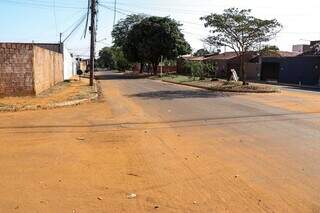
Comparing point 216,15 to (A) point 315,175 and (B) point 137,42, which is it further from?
(B) point 137,42

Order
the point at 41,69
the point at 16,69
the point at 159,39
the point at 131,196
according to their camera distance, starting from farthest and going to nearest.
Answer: the point at 159,39 < the point at 41,69 < the point at 16,69 < the point at 131,196

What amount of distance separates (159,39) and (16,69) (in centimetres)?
4199

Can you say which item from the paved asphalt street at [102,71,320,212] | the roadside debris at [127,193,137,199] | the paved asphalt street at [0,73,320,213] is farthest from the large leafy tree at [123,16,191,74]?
the roadside debris at [127,193,137,199]

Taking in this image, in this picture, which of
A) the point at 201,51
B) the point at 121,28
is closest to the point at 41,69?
the point at 121,28

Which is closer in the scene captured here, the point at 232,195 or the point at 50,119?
the point at 232,195

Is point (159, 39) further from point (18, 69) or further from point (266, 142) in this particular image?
point (266, 142)

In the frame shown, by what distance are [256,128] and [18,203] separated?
816 centimetres

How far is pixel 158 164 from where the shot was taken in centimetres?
812

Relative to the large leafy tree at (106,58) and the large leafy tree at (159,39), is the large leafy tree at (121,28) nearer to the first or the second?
the large leafy tree at (159,39)

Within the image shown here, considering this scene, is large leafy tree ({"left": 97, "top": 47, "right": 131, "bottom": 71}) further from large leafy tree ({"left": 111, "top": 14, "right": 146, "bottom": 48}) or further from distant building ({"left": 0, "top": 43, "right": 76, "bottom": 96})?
distant building ({"left": 0, "top": 43, "right": 76, "bottom": 96})

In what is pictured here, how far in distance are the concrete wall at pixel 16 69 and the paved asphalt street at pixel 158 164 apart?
5.62 metres

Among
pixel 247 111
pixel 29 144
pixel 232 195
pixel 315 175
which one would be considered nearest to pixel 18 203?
pixel 232 195

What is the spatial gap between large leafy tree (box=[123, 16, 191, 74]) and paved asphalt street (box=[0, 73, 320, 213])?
46.8 meters

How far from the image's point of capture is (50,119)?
13.8 m
